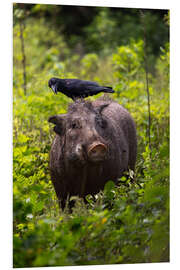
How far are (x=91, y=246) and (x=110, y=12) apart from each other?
1054 cm

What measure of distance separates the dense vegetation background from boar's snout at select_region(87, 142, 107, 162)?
0.95 feet

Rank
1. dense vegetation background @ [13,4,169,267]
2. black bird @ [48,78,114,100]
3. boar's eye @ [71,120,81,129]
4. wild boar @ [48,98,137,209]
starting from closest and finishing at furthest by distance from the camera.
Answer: dense vegetation background @ [13,4,169,267], wild boar @ [48,98,137,209], boar's eye @ [71,120,81,129], black bird @ [48,78,114,100]

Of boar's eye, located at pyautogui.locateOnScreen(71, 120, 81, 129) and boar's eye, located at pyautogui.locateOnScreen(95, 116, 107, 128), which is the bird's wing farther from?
boar's eye, located at pyautogui.locateOnScreen(71, 120, 81, 129)

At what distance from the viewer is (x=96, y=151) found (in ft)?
13.6

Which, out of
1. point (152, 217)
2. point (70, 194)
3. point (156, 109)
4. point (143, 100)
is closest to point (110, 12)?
point (143, 100)

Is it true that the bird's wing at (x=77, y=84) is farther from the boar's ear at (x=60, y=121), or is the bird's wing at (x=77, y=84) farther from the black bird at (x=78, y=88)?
the boar's ear at (x=60, y=121)

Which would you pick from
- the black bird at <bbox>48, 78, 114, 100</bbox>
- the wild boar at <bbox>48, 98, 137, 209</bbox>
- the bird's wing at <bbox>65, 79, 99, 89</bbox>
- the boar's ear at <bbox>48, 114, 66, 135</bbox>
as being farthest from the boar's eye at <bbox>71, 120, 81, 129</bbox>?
the bird's wing at <bbox>65, 79, 99, 89</bbox>

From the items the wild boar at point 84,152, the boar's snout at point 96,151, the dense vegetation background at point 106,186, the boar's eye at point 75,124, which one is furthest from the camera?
the boar's eye at point 75,124

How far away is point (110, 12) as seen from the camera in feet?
43.7

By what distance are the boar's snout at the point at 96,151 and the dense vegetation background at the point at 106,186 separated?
0.29m

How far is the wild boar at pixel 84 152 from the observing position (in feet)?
14.1

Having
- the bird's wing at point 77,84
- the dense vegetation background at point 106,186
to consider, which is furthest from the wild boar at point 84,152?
the bird's wing at point 77,84

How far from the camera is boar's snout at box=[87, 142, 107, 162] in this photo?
13.6 feet

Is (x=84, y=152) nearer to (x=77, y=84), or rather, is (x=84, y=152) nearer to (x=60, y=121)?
(x=60, y=121)
